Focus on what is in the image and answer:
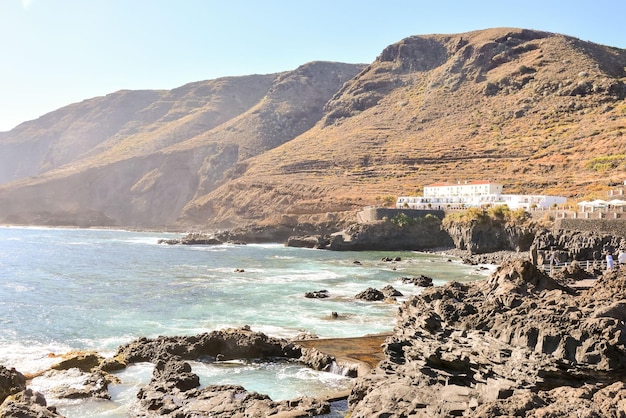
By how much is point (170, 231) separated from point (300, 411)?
129696 millimetres

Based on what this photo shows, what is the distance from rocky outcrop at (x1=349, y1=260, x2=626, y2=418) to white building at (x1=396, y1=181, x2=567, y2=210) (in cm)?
6321

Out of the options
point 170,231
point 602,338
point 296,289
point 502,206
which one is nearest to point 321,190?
point 170,231

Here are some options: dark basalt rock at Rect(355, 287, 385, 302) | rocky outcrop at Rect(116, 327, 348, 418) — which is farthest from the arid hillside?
rocky outcrop at Rect(116, 327, 348, 418)

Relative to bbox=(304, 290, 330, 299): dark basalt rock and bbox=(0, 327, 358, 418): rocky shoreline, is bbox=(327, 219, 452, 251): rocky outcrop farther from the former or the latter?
bbox=(0, 327, 358, 418): rocky shoreline

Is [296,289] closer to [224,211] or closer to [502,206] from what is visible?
[502,206]

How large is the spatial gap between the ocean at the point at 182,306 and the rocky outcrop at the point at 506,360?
4.97 meters

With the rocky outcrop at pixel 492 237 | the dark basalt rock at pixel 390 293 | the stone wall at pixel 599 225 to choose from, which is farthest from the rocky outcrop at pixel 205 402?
the rocky outcrop at pixel 492 237

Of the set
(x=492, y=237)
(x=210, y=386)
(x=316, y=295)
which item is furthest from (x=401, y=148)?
(x=210, y=386)

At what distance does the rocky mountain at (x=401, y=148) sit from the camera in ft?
358

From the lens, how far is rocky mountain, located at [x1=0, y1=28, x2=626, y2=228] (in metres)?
109

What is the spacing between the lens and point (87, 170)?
190 meters

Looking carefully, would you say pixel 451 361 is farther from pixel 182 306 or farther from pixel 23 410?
pixel 182 306

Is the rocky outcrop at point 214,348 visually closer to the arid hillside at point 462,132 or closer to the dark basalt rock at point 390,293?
the dark basalt rock at point 390,293

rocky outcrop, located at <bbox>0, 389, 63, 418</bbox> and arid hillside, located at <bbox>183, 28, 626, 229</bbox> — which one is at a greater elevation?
arid hillside, located at <bbox>183, 28, 626, 229</bbox>
